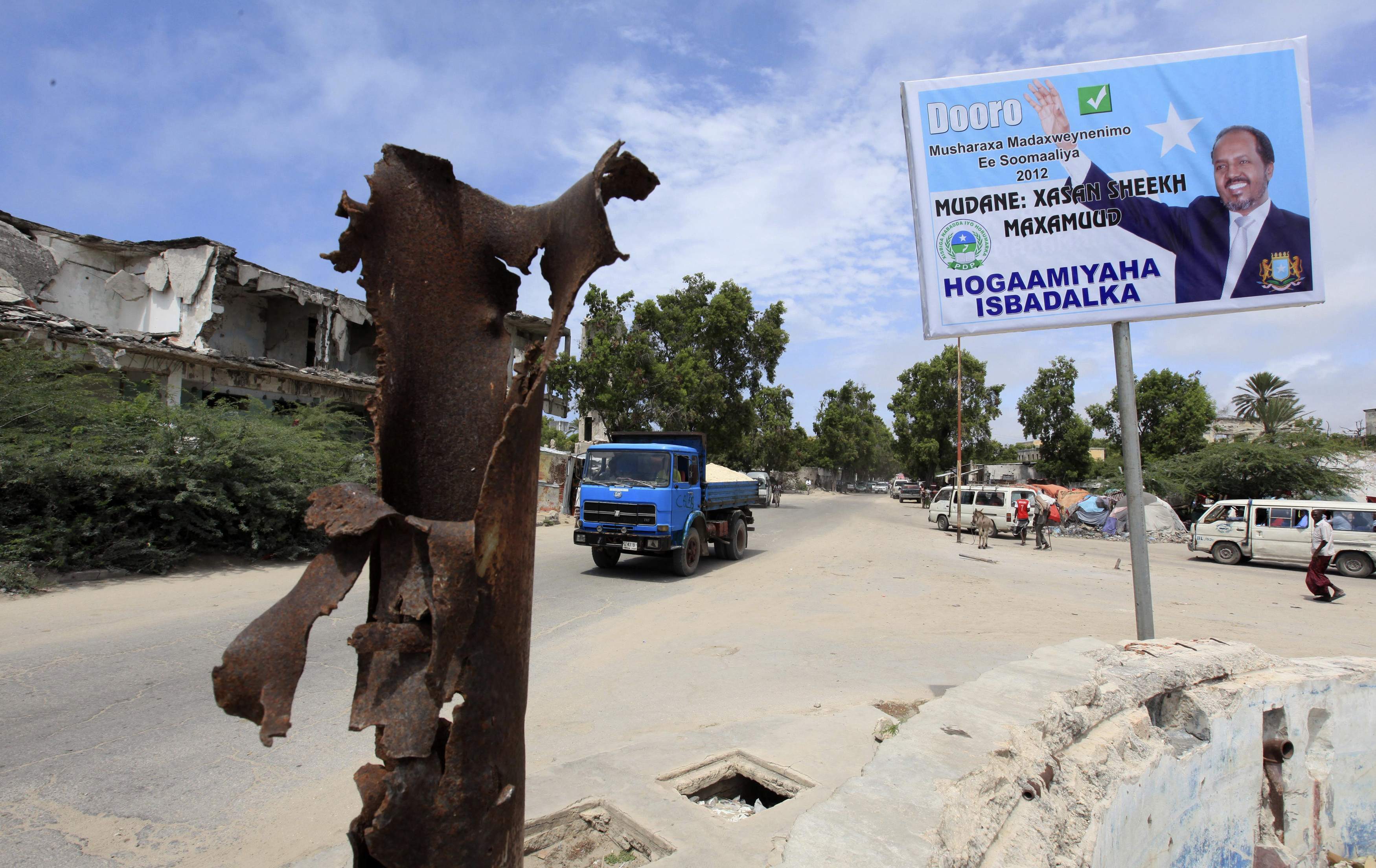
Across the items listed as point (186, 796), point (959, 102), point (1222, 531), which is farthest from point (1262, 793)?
point (1222, 531)

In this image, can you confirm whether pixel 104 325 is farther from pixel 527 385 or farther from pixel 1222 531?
pixel 1222 531

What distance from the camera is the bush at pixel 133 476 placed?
905 cm

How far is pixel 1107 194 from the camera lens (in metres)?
4.73

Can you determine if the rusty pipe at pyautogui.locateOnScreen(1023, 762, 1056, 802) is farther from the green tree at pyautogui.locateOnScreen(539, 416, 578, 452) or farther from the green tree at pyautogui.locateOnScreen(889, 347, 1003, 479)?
the green tree at pyautogui.locateOnScreen(889, 347, 1003, 479)

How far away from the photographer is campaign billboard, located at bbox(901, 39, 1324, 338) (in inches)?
180

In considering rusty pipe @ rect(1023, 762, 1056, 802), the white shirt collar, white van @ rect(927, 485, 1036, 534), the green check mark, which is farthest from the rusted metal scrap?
white van @ rect(927, 485, 1036, 534)

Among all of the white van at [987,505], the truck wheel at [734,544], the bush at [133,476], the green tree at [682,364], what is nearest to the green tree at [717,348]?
the green tree at [682,364]

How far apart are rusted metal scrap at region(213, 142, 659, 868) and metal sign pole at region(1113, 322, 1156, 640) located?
438 cm

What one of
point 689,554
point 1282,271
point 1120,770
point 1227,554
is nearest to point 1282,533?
point 1227,554

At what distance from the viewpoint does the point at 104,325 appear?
16.8 metres

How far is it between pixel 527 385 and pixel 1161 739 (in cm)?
382

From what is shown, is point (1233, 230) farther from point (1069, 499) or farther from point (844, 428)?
point (844, 428)

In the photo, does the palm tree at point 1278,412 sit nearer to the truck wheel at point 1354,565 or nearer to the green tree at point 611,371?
the truck wheel at point 1354,565

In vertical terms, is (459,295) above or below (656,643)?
above
